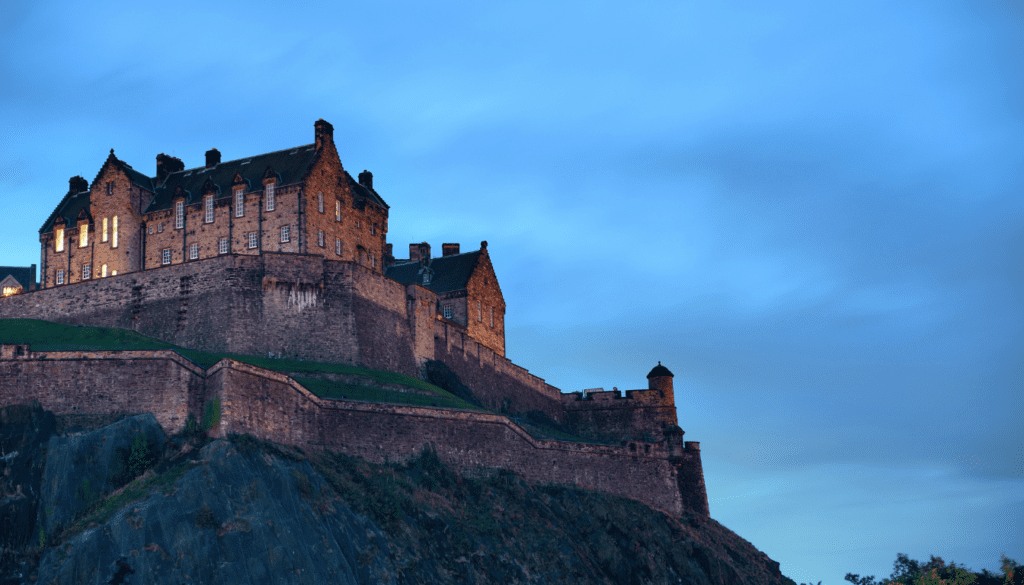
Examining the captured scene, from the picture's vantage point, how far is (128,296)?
214 ft

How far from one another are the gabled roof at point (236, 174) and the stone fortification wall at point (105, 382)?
2310 centimetres

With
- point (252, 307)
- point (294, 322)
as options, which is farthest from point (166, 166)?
point (294, 322)

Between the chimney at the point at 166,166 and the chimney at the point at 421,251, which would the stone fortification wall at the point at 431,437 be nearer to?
the chimney at the point at 421,251

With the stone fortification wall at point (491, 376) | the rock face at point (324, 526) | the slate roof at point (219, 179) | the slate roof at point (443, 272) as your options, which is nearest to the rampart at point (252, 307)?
the stone fortification wall at point (491, 376)

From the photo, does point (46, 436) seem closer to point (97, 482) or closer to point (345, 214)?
point (97, 482)

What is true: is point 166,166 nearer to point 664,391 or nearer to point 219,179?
point 219,179

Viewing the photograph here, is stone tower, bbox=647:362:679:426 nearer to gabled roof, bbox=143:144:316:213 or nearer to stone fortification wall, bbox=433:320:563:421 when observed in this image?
stone fortification wall, bbox=433:320:563:421

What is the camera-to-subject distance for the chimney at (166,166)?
254ft

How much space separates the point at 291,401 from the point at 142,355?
7156mm

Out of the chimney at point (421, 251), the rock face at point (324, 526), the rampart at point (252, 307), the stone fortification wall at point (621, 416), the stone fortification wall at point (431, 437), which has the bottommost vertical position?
the rock face at point (324, 526)

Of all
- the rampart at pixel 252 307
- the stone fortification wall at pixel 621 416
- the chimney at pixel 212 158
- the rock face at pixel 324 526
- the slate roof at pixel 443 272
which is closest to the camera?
the rock face at pixel 324 526

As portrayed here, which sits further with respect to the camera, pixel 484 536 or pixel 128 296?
pixel 128 296

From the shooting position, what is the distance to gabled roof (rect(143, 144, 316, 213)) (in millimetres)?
71438

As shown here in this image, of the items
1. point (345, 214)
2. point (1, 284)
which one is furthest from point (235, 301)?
point (1, 284)
